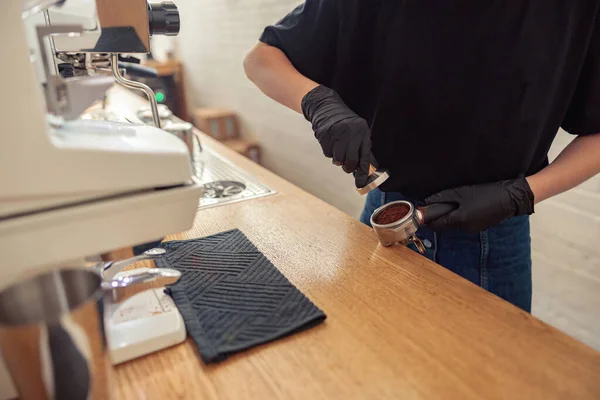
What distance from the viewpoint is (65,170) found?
404 mm

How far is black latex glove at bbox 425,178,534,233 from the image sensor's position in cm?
83

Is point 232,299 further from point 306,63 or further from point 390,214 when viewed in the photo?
point 306,63

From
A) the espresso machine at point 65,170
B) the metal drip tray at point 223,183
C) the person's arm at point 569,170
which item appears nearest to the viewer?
the espresso machine at point 65,170

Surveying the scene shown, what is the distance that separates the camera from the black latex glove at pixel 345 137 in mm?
800

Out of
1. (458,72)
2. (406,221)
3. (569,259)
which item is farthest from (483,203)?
(569,259)

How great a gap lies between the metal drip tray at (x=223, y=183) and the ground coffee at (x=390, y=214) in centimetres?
40

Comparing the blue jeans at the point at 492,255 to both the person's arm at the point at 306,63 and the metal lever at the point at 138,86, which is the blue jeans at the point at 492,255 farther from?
the metal lever at the point at 138,86

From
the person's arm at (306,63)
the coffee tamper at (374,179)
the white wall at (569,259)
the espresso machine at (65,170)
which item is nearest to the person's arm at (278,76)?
the person's arm at (306,63)

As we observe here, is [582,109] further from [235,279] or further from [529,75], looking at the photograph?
[235,279]

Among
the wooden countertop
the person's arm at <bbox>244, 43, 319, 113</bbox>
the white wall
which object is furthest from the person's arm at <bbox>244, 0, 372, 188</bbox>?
the white wall

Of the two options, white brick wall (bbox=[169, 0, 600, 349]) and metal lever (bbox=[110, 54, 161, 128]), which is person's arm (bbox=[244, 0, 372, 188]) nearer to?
metal lever (bbox=[110, 54, 161, 128])

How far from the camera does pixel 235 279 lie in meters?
0.72

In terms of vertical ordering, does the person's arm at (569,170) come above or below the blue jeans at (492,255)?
above

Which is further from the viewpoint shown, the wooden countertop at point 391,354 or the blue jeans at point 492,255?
the blue jeans at point 492,255
